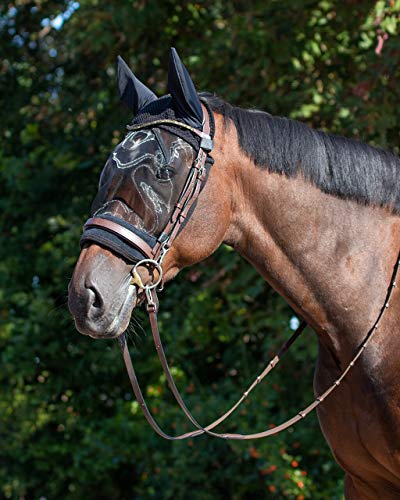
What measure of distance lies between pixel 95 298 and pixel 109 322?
0.08 metres

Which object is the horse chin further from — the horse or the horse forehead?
the horse forehead

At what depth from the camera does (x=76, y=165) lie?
567 centimetres

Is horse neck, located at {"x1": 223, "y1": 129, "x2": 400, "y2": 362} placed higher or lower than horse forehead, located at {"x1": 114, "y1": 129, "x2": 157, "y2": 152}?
lower

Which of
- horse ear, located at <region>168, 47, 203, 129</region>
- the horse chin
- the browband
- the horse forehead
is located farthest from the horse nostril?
horse ear, located at <region>168, 47, 203, 129</region>

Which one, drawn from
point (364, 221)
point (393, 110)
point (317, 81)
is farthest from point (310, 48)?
point (364, 221)

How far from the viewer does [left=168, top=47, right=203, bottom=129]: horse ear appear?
2.24 m

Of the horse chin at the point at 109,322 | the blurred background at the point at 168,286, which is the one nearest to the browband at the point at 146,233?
the horse chin at the point at 109,322

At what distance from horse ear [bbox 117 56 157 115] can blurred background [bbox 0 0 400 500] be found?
2165mm

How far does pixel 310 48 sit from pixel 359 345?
10.1ft

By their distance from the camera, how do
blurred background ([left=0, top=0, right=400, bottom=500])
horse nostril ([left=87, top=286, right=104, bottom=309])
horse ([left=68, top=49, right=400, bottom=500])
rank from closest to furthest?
A: 1. horse nostril ([left=87, top=286, right=104, bottom=309])
2. horse ([left=68, top=49, right=400, bottom=500])
3. blurred background ([left=0, top=0, right=400, bottom=500])

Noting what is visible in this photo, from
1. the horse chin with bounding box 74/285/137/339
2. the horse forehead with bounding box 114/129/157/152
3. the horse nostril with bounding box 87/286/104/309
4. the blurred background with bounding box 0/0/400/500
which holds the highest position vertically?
the horse forehead with bounding box 114/129/157/152

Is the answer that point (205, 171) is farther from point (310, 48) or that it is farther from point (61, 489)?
point (61, 489)

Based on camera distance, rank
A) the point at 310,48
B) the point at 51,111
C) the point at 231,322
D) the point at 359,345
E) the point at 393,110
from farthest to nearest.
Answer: the point at 51,111
the point at 231,322
the point at 310,48
the point at 393,110
the point at 359,345

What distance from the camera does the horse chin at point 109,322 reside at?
2.17 meters
